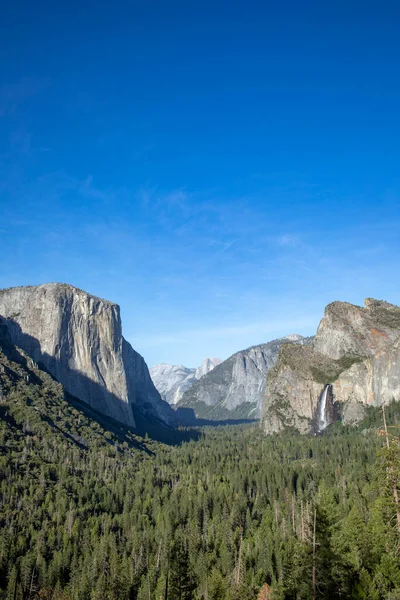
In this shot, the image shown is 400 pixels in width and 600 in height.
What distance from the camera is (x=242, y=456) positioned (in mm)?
195625

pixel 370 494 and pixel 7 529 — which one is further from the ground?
pixel 370 494

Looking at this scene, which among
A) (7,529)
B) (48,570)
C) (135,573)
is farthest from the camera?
(7,529)

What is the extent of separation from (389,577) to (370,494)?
183ft

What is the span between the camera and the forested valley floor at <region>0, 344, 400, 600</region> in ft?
154

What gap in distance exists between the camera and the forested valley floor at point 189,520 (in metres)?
46.9

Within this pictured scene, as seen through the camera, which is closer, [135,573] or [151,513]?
[135,573]

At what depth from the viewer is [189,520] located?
11244 cm

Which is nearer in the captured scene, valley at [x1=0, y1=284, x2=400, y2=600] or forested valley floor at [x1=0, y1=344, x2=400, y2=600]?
valley at [x1=0, y1=284, x2=400, y2=600]

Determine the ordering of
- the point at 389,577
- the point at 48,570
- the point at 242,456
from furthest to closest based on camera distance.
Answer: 1. the point at 242,456
2. the point at 48,570
3. the point at 389,577

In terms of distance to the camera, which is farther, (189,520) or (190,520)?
(190,520)

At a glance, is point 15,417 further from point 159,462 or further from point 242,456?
point 242,456

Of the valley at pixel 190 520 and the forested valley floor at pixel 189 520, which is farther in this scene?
the forested valley floor at pixel 189 520

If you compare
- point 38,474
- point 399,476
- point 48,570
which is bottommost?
point 48,570

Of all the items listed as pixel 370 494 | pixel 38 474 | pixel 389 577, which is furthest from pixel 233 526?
pixel 389 577
